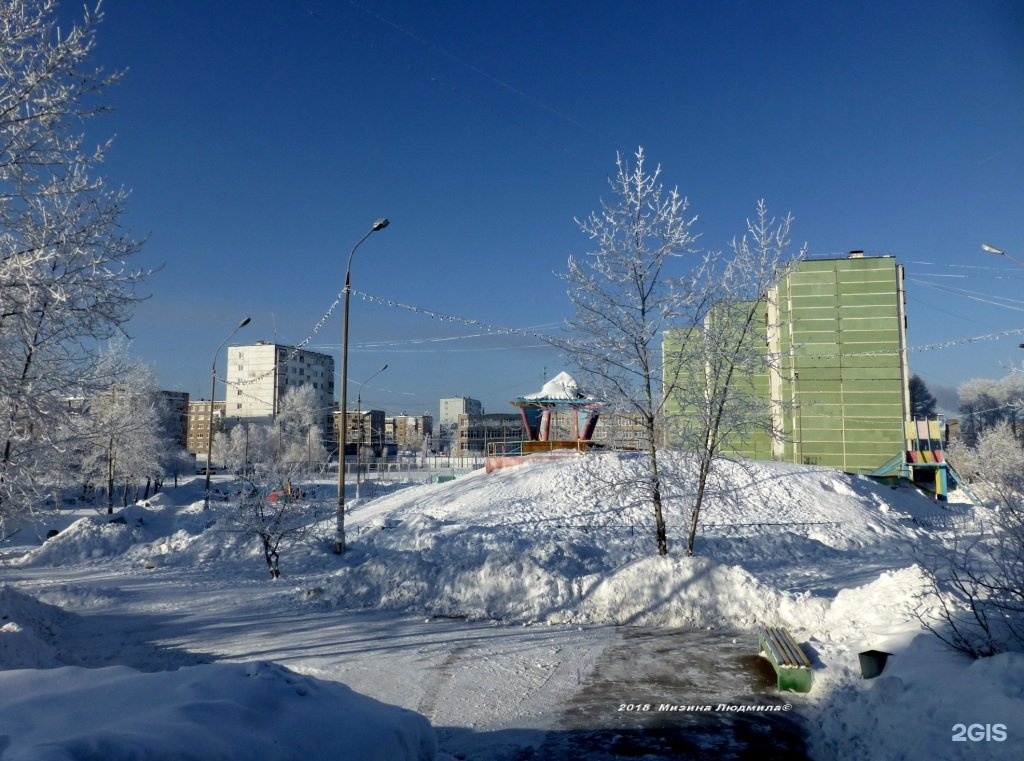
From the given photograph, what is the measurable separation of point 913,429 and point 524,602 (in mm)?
39834

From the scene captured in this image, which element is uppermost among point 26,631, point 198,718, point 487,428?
point 487,428

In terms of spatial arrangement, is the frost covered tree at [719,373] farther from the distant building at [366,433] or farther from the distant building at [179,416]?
the distant building at [179,416]

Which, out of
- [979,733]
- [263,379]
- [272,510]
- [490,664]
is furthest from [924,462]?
[263,379]

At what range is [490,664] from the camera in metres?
8.71

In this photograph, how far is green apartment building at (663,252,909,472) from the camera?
43.6 meters

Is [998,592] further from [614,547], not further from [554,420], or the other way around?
[554,420]

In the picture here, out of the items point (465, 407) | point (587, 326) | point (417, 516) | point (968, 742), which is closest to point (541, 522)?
point (417, 516)

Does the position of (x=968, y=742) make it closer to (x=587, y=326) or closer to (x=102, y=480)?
(x=587, y=326)

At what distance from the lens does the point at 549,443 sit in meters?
30.0

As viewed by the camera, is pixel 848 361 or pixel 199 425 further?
pixel 199 425

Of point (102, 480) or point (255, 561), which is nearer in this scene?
point (255, 561)

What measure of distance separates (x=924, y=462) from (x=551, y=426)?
23090mm

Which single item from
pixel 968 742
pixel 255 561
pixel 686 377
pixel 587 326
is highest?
pixel 587 326

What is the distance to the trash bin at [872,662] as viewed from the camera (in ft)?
22.5
